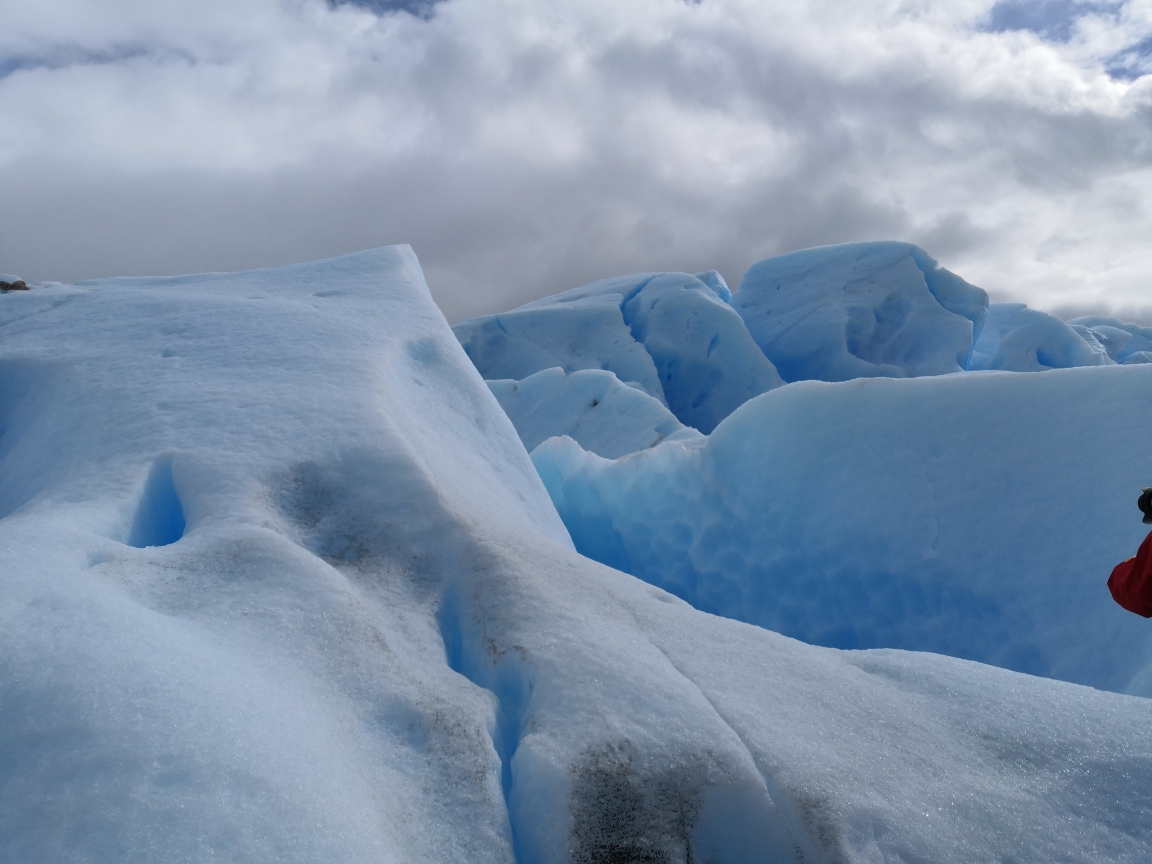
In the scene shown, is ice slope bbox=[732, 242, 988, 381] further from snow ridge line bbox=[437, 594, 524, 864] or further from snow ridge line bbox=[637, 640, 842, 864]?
snow ridge line bbox=[637, 640, 842, 864]

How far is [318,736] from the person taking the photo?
1.37m

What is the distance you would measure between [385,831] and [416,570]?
2.91 ft

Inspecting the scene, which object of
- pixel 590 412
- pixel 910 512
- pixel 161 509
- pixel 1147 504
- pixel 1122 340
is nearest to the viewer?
pixel 1147 504

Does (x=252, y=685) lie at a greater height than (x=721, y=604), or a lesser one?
greater

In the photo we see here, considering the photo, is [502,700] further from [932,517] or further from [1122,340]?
[1122,340]

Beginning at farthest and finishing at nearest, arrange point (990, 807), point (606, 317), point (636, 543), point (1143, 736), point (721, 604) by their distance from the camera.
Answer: point (606, 317) < point (636, 543) < point (721, 604) < point (1143, 736) < point (990, 807)

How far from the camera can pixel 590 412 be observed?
32.4ft

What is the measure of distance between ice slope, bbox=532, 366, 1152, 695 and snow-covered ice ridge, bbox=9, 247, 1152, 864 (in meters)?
1.75

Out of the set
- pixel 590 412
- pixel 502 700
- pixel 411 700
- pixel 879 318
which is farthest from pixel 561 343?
pixel 411 700

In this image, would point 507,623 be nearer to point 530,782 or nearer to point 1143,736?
point 530,782

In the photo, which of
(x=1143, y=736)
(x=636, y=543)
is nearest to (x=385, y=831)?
(x=1143, y=736)

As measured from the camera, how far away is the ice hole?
2.19 meters

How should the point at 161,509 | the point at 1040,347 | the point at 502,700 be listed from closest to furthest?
the point at 502,700, the point at 161,509, the point at 1040,347

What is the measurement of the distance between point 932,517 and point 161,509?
3.84 meters
